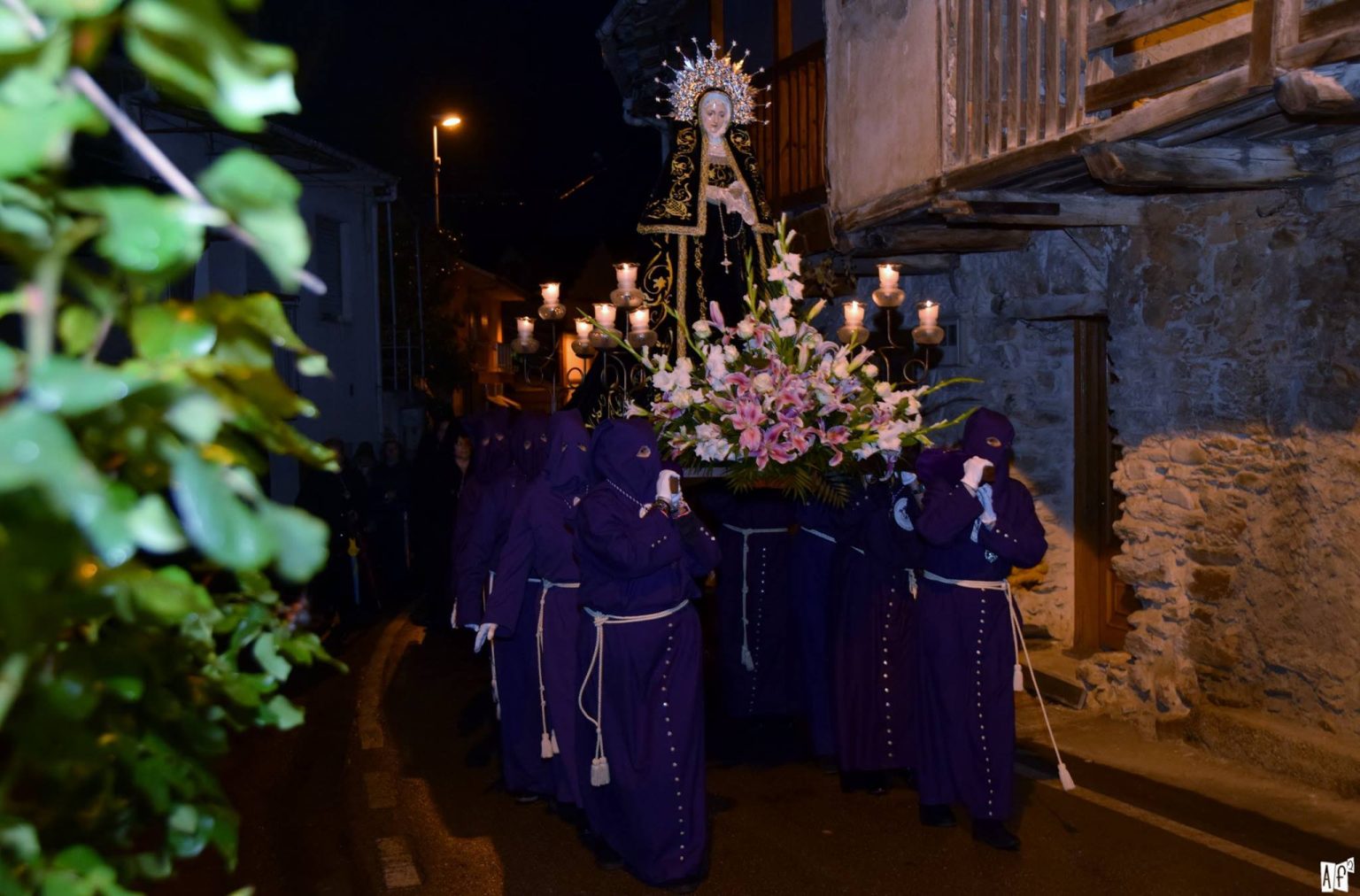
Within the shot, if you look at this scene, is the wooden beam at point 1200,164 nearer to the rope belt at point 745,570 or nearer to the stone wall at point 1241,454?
the stone wall at point 1241,454

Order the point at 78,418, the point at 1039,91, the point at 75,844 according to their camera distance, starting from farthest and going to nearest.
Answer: the point at 1039,91
the point at 75,844
the point at 78,418

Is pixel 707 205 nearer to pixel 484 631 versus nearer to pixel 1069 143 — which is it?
pixel 1069 143

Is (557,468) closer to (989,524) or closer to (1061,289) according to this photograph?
(989,524)

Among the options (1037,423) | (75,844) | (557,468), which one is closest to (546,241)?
(1037,423)

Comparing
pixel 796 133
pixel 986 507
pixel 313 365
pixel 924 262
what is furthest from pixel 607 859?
pixel 796 133

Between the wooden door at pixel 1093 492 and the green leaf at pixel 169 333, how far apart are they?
9.06 m

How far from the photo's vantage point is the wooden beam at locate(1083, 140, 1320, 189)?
6.48 m

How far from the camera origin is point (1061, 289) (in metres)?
9.23

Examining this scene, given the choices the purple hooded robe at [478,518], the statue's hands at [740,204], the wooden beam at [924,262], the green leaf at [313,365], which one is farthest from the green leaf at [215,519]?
the wooden beam at [924,262]

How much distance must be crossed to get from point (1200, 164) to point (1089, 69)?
3.33ft

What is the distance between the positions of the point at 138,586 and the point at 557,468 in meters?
5.05

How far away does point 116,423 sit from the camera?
1.24m

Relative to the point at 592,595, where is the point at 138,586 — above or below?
above

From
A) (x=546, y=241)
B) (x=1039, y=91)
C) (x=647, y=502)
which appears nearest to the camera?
(x=647, y=502)
